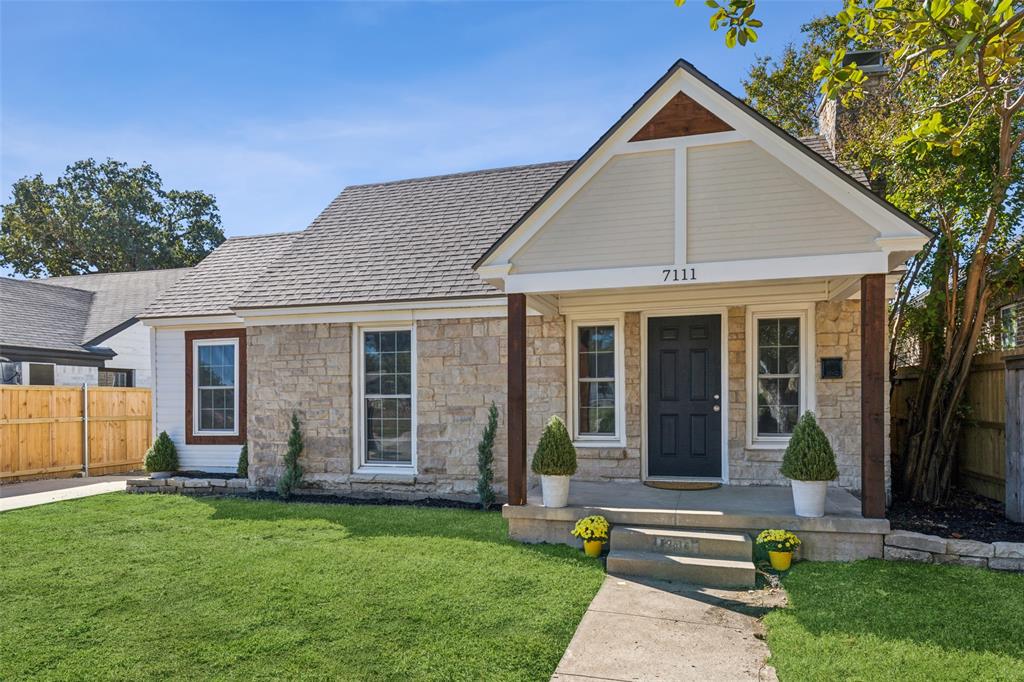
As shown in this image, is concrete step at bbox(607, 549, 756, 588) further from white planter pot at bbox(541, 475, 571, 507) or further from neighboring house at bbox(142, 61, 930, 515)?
neighboring house at bbox(142, 61, 930, 515)

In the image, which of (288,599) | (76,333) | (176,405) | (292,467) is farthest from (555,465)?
(76,333)

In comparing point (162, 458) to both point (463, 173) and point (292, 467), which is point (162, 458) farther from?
Answer: point (463, 173)

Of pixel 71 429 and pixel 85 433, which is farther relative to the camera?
pixel 85 433

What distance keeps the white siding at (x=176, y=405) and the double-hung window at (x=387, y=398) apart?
11.7ft

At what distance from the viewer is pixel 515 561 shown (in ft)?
20.1

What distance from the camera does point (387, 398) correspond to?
32.2ft

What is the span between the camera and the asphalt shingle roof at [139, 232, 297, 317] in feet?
38.8

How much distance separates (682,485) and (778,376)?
1992 millimetres

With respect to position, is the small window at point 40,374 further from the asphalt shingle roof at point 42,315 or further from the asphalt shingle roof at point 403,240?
the asphalt shingle roof at point 403,240

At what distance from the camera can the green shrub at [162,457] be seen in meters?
11.5

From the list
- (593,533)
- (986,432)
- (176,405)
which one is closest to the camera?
(593,533)

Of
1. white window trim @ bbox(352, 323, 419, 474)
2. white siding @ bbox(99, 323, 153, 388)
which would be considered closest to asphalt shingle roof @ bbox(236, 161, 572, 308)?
white window trim @ bbox(352, 323, 419, 474)

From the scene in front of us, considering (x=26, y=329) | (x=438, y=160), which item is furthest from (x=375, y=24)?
(x=26, y=329)

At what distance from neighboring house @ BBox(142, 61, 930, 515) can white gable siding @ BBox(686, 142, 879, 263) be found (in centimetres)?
2
